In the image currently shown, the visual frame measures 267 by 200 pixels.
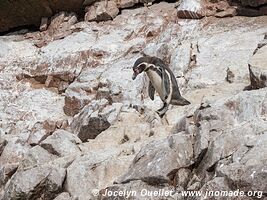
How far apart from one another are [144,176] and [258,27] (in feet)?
26.7

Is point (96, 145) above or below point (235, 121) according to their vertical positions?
below

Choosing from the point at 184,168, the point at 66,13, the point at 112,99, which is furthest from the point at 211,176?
the point at 66,13

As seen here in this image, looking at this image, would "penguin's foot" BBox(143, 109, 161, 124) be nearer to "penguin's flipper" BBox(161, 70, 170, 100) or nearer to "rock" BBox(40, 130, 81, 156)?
"penguin's flipper" BBox(161, 70, 170, 100)

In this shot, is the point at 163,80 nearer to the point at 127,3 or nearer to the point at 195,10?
the point at 195,10

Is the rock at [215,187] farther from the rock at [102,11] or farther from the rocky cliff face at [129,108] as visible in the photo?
the rock at [102,11]

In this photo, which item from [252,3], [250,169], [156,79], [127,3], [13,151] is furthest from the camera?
[127,3]

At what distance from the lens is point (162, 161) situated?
6.17m

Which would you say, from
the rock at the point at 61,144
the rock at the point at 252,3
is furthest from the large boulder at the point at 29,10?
the rock at the point at 61,144

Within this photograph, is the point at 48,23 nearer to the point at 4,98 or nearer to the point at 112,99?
the point at 4,98

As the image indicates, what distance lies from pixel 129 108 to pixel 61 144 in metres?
1.92

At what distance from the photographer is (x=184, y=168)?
6109 millimetres

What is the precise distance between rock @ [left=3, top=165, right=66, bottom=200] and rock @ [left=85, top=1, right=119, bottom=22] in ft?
30.2

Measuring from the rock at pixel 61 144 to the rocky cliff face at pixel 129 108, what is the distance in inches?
0.6

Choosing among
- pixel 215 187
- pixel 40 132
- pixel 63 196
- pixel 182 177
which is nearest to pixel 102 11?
pixel 40 132
